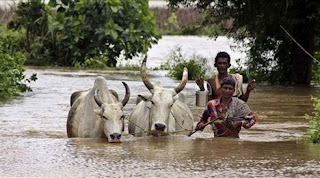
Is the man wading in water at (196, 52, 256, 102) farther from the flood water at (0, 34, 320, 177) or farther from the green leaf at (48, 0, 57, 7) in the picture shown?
the green leaf at (48, 0, 57, 7)

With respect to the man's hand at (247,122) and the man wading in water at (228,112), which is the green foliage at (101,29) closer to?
the man wading in water at (228,112)

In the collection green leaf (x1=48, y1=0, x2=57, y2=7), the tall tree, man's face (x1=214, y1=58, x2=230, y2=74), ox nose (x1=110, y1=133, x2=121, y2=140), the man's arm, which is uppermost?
green leaf (x1=48, y1=0, x2=57, y2=7)

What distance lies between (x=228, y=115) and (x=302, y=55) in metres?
10.6

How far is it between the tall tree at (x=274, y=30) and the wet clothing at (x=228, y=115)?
859 cm

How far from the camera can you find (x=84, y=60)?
26859 millimetres

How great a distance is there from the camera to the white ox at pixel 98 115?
33.3 feet

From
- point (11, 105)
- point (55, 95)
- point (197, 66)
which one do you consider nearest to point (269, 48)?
point (197, 66)

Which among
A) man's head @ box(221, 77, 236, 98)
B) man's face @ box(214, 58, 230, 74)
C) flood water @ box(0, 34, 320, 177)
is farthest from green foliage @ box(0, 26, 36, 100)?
man's head @ box(221, 77, 236, 98)

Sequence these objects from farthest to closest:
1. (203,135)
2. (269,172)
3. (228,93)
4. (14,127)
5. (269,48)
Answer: (269,48), (14,127), (203,135), (228,93), (269,172)

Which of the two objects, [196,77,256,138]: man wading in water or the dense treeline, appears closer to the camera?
[196,77,256,138]: man wading in water

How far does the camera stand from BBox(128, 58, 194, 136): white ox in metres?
10.1

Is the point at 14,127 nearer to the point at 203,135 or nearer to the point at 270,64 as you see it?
the point at 203,135

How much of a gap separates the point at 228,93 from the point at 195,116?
389cm

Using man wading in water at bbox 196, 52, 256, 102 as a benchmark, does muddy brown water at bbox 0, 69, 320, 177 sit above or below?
below
